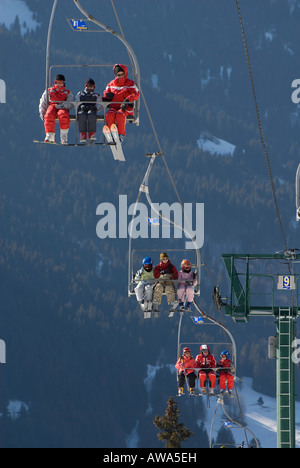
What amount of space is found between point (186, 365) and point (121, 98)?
483 inches

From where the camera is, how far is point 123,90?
1166 inches

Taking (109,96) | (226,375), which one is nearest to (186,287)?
(226,375)

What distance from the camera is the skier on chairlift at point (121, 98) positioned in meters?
28.9

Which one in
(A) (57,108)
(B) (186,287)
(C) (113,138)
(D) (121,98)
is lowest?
(B) (186,287)

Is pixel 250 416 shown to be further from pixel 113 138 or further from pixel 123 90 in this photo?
pixel 113 138

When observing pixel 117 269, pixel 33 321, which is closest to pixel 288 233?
pixel 117 269

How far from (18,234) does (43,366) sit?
23.4 meters

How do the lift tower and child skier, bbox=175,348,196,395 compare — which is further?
child skier, bbox=175,348,196,395

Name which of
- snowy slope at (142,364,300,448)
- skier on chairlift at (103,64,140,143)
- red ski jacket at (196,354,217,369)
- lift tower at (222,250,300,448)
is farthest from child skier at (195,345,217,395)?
snowy slope at (142,364,300,448)

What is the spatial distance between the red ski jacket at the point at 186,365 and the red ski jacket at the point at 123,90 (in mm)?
11862

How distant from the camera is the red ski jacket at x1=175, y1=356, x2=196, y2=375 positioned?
3947 centimetres

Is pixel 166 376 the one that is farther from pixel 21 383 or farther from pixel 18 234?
pixel 18 234

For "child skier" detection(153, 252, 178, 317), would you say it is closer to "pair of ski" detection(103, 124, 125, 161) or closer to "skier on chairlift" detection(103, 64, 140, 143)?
"skier on chairlift" detection(103, 64, 140, 143)

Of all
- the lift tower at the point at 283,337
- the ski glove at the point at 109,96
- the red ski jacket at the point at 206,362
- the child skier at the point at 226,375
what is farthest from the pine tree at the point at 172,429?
the ski glove at the point at 109,96
